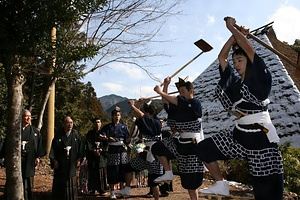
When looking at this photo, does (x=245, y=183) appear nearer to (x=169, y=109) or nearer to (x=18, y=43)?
(x=169, y=109)

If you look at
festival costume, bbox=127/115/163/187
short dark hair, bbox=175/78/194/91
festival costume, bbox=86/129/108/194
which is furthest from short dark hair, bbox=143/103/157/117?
short dark hair, bbox=175/78/194/91

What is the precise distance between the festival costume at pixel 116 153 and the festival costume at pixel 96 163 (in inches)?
20.7

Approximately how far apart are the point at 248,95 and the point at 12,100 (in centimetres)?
389

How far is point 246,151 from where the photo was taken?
11.1 ft

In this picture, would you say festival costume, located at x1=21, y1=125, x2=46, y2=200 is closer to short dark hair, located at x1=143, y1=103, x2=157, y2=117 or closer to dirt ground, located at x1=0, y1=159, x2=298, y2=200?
dirt ground, located at x1=0, y1=159, x2=298, y2=200

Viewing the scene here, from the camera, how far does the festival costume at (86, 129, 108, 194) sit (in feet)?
23.8

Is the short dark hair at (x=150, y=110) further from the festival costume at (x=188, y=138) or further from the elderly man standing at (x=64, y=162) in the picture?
the festival costume at (x=188, y=138)

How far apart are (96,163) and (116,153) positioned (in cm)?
103

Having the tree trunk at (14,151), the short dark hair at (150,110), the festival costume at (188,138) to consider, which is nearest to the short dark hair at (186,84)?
the festival costume at (188,138)

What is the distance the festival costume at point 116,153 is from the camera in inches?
263

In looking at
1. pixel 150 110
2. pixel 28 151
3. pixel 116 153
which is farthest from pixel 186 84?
A: pixel 28 151

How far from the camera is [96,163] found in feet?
24.7

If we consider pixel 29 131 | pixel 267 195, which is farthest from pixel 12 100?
pixel 267 195

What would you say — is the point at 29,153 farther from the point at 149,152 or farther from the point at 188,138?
the point at 188,138
